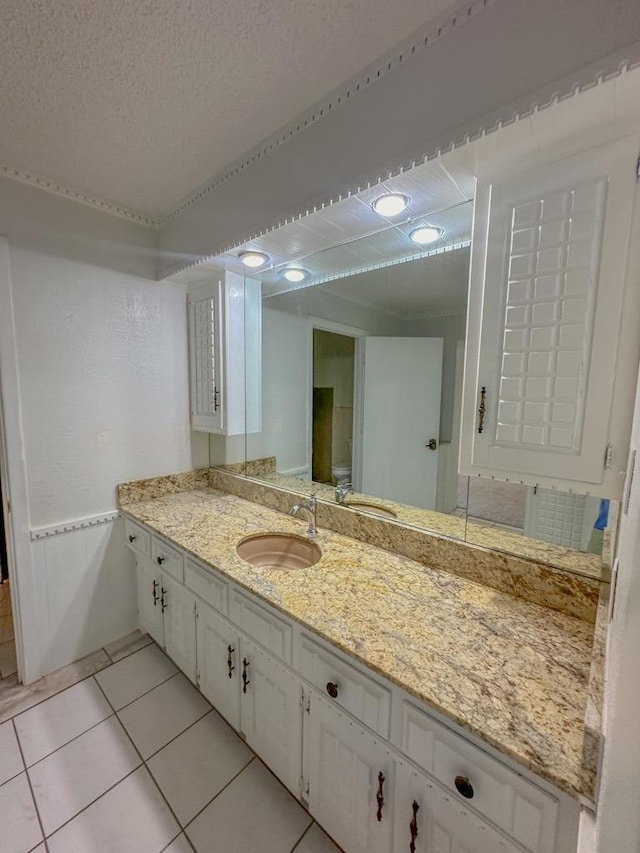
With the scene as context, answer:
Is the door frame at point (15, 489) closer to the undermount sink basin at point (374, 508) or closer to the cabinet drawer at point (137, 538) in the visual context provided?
the cabinet drawer at point (137, 538)

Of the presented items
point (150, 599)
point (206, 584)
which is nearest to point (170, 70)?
point (206, 584)

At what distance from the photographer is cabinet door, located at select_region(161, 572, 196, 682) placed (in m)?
1.58

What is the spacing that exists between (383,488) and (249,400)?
941 millimetres

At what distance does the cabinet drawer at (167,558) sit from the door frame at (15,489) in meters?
0.59

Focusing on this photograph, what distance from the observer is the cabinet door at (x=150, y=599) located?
181 cm

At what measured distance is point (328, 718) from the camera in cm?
100

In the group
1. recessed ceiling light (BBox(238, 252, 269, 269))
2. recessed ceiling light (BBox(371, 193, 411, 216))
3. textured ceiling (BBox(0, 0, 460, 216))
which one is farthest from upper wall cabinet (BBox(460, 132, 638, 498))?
recessed ceiling light (BBox(238, 252, 269, 269))

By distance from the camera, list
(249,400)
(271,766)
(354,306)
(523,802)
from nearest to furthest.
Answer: (523,802) < (271,766) < (354,306) < (249,400)

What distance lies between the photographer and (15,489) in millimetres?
1640

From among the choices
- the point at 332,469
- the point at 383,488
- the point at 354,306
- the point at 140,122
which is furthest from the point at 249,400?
the point at 140,122

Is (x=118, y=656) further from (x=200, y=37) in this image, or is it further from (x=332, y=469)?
(x=200, y=37)

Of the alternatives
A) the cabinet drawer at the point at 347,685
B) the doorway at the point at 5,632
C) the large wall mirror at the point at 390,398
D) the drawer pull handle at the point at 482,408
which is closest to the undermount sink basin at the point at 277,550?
the large wall mirror at the point at 390,398

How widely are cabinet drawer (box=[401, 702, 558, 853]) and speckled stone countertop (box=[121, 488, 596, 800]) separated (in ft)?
0.29

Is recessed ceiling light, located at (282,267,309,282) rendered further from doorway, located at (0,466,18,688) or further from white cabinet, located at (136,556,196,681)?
doorway, located at (0,466,18,688)
